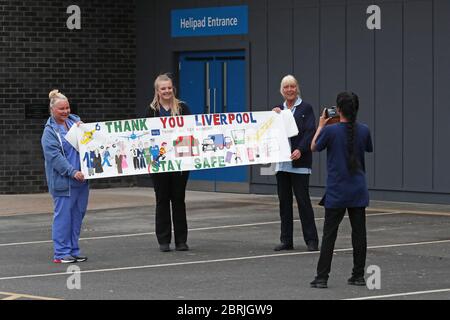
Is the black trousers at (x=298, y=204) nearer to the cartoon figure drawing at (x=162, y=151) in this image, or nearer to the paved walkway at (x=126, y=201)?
the cartoon figure drawing at (x=162, y=151)

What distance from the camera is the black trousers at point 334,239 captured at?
437 inches

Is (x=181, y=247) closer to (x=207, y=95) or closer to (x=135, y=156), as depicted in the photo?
(x=135, y=156)

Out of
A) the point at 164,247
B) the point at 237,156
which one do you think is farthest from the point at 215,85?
the point at 164,247

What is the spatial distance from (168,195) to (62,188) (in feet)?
4.64

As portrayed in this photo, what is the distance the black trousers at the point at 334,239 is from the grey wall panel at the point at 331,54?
365 inches

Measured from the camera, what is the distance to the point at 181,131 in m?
14.0

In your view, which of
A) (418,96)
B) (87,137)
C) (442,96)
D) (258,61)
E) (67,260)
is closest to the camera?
(67,260)

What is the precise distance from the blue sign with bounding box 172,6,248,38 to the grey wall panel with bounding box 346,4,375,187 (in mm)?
2343

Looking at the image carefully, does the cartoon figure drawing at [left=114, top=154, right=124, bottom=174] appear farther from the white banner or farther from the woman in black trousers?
the woman in black trousers

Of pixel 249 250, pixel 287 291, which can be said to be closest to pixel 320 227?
pixel 249 250

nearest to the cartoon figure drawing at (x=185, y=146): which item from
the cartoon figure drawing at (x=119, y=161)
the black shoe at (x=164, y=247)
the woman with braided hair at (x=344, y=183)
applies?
the cartoon figure drawing at (x=119, y=161)

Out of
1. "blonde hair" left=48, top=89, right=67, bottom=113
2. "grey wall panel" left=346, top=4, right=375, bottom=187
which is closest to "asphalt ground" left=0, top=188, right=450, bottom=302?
"grey wall panel" left=346, top=4, right=375, bottom=187

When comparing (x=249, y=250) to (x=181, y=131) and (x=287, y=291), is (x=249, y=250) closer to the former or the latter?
(x=181, y=131)

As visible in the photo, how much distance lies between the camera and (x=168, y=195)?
553 inches
